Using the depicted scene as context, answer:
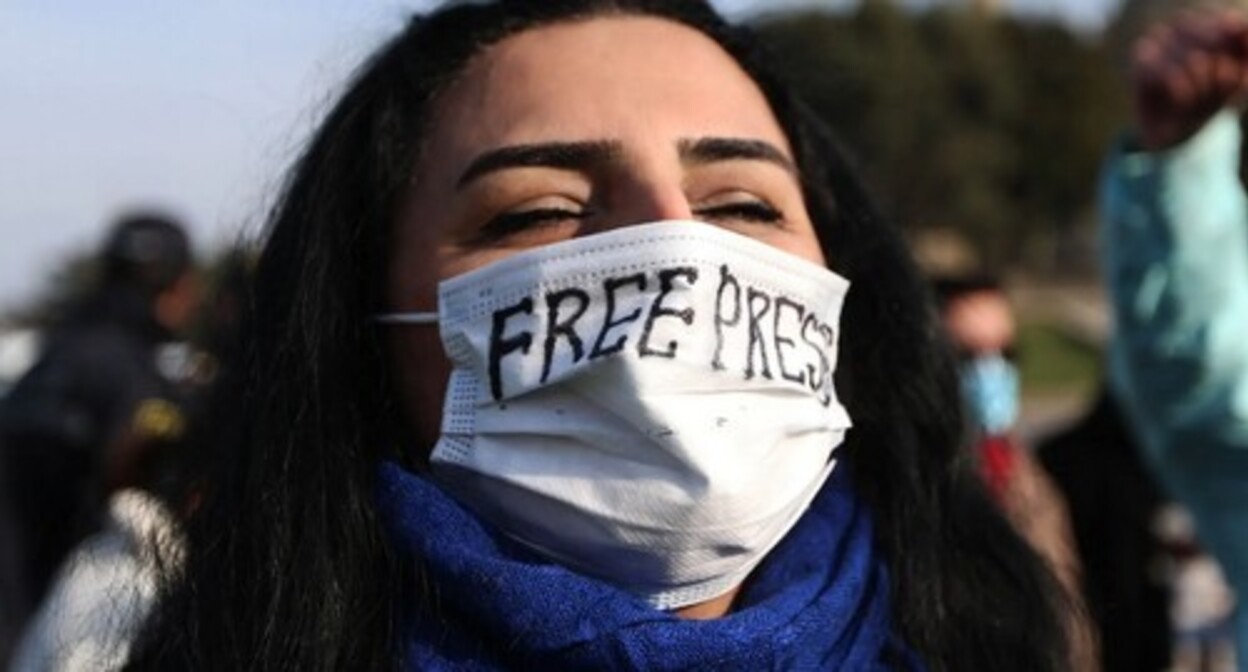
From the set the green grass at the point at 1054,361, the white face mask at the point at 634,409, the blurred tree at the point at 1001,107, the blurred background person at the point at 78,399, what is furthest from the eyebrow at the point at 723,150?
the blurred tree at the point at 1001,107

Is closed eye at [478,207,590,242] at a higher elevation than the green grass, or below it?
higher

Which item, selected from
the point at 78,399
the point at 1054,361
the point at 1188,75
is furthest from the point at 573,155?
the point at 1054,361

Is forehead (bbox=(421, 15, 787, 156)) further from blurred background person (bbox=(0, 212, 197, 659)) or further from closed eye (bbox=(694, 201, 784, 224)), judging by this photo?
blurred background person (bbox=(0, 212, 197, 659))

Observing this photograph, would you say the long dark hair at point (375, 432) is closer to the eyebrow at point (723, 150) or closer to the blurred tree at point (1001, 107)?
the eyebrow at point (723, 150)

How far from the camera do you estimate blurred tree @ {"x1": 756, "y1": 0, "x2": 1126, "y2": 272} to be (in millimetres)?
39812

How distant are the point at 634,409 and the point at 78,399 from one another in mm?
3241

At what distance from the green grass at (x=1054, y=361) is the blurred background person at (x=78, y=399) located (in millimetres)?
17378

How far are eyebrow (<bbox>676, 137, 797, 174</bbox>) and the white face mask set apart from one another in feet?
0.34

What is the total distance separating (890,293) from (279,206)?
0.79 meters

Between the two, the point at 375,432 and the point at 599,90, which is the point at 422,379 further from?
the point at 599,90

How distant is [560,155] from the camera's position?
5.96ft

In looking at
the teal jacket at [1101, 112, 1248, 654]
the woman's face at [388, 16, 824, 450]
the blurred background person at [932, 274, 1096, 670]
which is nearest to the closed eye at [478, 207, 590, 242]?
the woman's face at [388, 16, 824, 450]

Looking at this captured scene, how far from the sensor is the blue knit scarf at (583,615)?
64.1 inches

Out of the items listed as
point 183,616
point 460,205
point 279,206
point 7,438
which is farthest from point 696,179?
point 7,438
